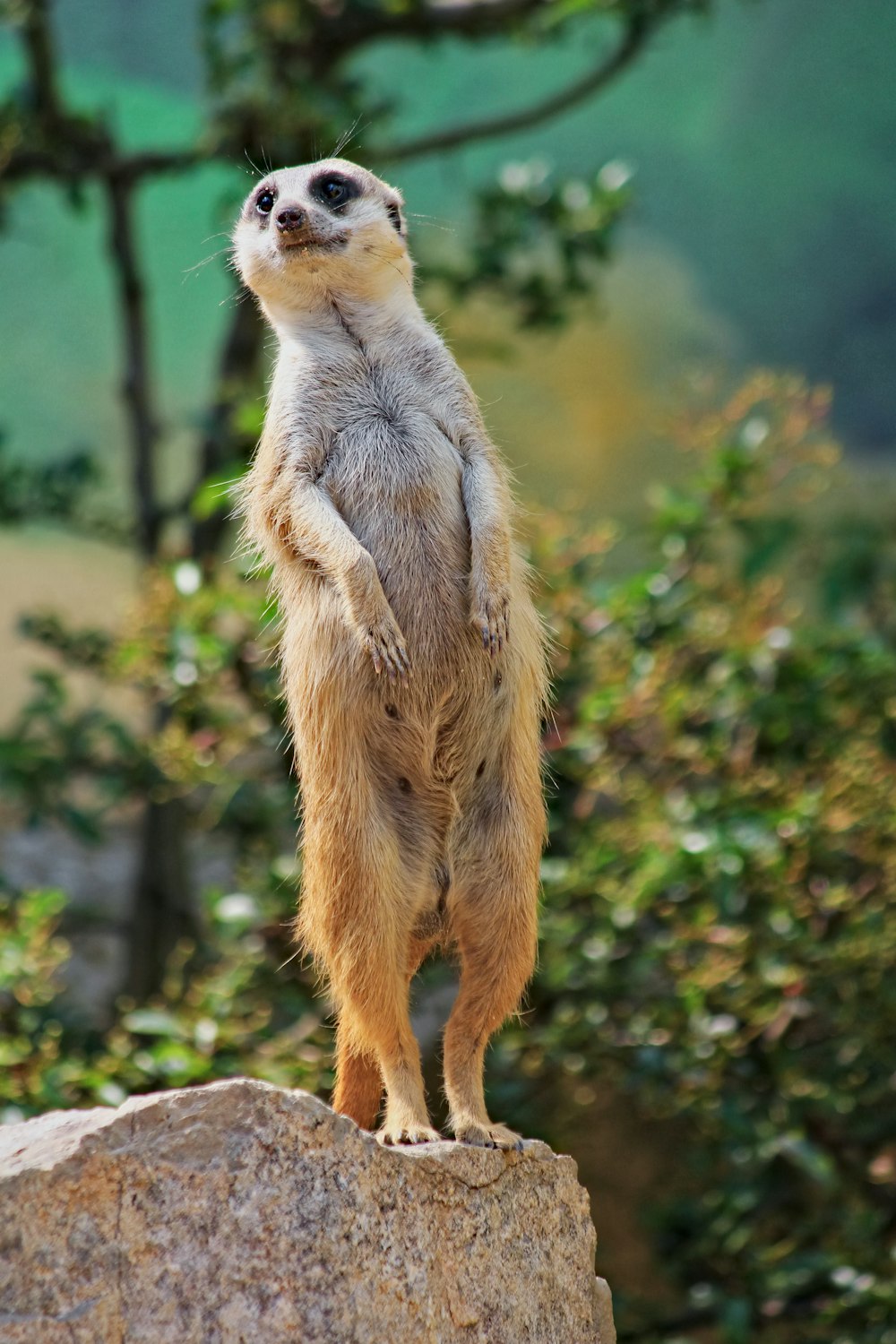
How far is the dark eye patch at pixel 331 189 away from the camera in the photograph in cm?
299

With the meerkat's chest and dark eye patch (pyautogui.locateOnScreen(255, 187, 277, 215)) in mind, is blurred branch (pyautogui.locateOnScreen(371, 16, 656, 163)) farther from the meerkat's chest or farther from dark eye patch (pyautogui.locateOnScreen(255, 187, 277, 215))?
the meerkat's chest

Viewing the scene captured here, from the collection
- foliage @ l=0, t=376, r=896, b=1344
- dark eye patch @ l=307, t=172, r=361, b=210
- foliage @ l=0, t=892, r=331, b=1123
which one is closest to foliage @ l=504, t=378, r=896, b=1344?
foliage @ l=0, t=376, r=896, b=1344

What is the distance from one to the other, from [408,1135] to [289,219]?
5.30ft

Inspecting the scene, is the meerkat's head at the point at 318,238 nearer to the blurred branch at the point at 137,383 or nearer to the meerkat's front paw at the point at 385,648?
the meerkat's front paw at the point at 385,648

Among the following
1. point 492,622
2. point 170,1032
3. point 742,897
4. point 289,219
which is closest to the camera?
point 492,622

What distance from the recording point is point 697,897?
4410 mm

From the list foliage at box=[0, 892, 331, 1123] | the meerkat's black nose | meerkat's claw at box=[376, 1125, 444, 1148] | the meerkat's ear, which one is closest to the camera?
meerkat's claw at box=[376, 1125, 444, 1148]

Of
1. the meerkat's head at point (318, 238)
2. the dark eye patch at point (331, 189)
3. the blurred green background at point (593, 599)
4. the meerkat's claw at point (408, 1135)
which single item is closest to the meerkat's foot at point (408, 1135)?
the meerkat's claw at point (408, 1135)

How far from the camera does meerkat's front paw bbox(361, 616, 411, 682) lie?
269cm

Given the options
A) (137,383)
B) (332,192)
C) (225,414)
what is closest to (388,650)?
(332,192)

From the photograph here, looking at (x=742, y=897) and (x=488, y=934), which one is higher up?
(x=488, y=934)

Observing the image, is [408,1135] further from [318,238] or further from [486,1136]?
[318,238]

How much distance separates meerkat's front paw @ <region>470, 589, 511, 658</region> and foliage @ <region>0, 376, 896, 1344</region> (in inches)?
53.4

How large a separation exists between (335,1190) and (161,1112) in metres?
0.28
